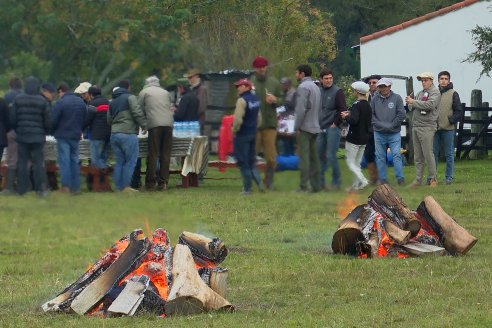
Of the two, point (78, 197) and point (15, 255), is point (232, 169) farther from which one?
point (15, 255)

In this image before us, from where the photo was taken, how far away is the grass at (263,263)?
10789mm

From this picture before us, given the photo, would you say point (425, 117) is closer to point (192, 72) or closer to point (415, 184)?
point (415, 184)

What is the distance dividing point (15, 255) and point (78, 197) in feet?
11.7

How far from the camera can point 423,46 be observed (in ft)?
71.5

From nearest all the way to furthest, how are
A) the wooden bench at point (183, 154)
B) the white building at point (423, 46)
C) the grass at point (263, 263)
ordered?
1. the grass at point (263, 263)
2. the wooden bench at point (183, 154)
3. the white building at point (423, 46)

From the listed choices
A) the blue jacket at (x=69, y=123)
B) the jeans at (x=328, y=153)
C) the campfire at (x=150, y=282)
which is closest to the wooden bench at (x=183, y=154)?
the blue jacket at (x=69, y=123)

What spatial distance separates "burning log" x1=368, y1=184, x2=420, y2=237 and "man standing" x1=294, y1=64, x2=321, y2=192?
209cm

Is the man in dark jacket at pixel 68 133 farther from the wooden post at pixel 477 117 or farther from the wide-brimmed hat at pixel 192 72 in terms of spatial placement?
the wooden post at pixel 477 117

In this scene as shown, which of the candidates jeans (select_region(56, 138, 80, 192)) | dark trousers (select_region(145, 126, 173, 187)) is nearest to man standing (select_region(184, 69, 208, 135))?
jeans (select_region(56, 138, 80, 192))

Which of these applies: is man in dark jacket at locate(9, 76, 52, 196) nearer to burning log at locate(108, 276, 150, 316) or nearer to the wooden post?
burning log at locate(108, 276, 150, 316)

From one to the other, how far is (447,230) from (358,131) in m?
1.39

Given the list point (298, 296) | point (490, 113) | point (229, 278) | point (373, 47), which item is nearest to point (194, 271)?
point (298, 296)

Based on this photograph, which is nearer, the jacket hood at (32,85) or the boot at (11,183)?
the jacket hood at (32,85)

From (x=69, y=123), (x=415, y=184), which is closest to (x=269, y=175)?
(x=69, y=123)
